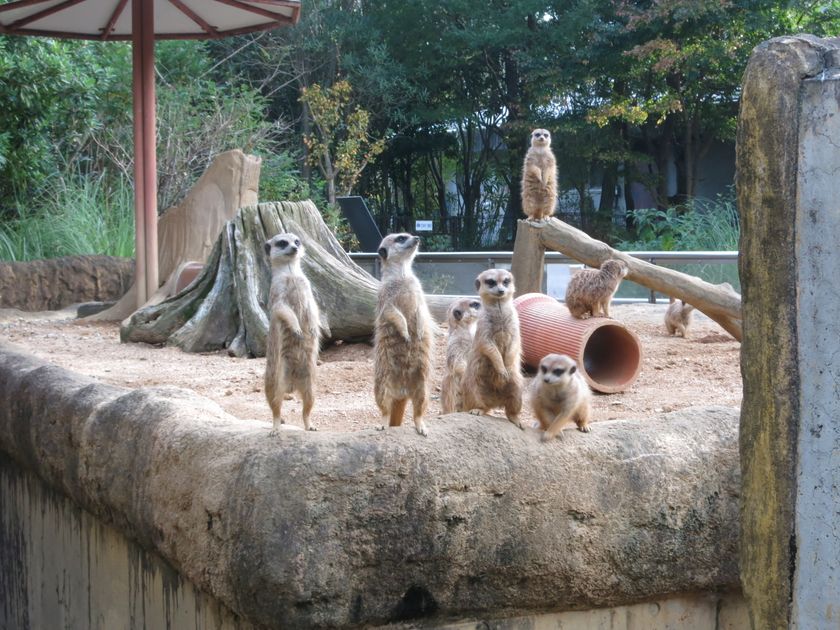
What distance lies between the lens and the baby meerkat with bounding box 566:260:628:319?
592 cm

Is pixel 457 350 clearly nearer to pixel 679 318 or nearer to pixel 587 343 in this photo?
pixel 587 343

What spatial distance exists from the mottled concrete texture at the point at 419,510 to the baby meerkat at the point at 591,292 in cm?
257

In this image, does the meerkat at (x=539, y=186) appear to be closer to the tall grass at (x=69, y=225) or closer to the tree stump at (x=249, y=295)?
the tree stump at (x=249, y=295)

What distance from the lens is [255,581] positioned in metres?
2.55

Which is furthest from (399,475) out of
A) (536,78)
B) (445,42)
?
(445,42)

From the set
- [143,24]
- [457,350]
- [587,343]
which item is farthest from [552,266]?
[457,350]

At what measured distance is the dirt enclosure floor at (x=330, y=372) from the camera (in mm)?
4438

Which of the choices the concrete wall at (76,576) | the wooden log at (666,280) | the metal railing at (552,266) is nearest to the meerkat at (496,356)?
the concrete wall at (76,576)

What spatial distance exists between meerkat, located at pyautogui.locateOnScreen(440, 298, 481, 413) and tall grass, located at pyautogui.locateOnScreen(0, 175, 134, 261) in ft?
20.6

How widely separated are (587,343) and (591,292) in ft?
1.10

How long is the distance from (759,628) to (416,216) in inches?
668

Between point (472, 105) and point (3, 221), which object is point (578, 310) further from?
point (472, 105)

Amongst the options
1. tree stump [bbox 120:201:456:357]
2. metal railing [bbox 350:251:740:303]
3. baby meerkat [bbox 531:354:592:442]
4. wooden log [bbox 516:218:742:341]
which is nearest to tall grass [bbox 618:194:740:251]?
metal railing [bbox 350:251:740:303]

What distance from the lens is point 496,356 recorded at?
3104 mm
